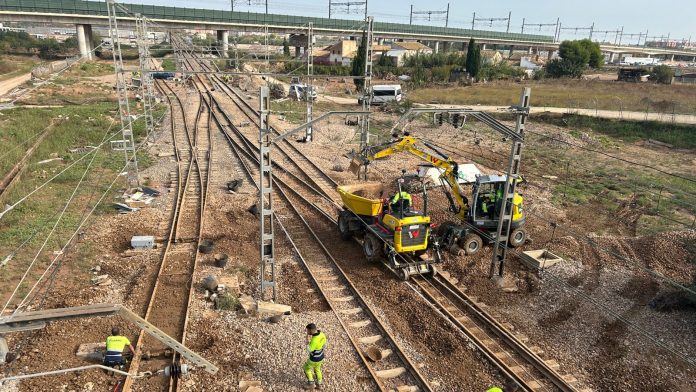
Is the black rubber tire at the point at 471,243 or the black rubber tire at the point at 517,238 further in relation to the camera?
the black rubber tire at the point at 517,238

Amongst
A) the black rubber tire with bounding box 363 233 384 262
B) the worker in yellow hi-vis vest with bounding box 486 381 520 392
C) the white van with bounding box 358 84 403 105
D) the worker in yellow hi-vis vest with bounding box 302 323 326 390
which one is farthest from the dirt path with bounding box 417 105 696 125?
the worker in yellow hi-vis vest with bounding box 302 323 326 390

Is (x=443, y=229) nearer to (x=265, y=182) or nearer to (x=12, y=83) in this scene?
(x=265, y=182)

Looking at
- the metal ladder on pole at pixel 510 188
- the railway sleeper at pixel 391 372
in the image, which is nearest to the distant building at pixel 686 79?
the metal ladder on pole at pixel 510 188

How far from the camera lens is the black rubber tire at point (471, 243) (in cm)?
1391

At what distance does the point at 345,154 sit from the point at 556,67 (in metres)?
62.2

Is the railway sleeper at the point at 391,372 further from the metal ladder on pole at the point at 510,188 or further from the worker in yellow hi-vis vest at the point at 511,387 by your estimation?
the metal ladder on pole at the point at 510,188

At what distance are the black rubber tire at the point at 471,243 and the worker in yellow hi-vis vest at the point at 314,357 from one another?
6927 mm

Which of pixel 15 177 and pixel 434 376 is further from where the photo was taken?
pixel 15 177

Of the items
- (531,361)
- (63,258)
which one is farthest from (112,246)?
(531,361)

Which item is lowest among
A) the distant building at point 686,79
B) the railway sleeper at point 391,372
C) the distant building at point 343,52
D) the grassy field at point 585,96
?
the railway sleeper at point 391,372

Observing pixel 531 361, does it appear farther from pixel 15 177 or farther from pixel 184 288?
pixel 15 177

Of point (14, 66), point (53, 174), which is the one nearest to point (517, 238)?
point (53, 174)

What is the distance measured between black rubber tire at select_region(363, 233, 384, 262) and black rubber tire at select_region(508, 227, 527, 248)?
4.16 meters

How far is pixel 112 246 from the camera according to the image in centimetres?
1391
